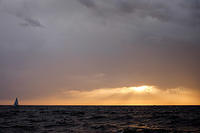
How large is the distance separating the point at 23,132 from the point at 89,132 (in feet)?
23.9

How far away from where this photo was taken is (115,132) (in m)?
21.5

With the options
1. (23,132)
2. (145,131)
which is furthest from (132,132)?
(23,132)

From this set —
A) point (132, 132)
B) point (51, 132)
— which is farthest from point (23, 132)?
point (132, 132)

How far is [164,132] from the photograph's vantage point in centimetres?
2116

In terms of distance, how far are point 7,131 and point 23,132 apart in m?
2.06

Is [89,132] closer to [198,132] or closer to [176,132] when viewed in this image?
[176,132]

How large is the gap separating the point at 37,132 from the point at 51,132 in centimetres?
159

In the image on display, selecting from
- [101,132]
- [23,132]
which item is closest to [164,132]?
[101,132]

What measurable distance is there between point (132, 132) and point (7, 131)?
1395 centimetres

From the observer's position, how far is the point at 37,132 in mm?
21703

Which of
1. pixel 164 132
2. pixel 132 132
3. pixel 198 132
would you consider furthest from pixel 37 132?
pixel 198 132

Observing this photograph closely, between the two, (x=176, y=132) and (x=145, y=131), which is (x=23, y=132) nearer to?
(x=145, y=131)

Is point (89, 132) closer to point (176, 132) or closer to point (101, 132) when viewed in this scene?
point (101, 132)

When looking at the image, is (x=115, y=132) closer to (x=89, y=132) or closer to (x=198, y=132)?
(x=89, y=132)
